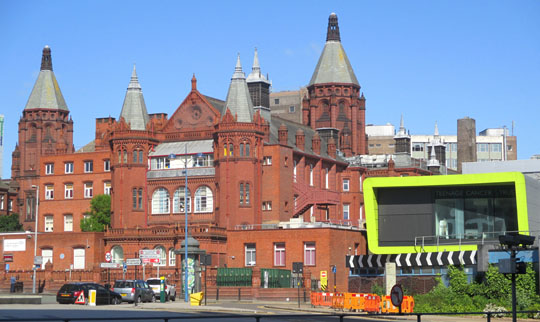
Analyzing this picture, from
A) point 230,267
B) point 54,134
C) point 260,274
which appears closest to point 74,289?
point 260,274

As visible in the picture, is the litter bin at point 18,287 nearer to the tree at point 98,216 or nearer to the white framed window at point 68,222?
the tree at point 98,216

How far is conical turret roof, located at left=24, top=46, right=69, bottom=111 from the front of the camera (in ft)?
431

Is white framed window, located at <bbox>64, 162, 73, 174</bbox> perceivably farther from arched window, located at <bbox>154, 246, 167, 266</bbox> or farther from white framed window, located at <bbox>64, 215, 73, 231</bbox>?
arched window, located at <bbox>154, 246, 167, 266</bbox>

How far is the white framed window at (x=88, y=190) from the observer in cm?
10875

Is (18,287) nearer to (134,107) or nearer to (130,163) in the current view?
(130,163)

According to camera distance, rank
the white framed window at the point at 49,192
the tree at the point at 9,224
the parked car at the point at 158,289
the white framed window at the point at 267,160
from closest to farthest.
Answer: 1. the parked car at the point at 158,289
2. the white framed window at the point at 267,160
3. the white framed window at the point at 49,192
4. the tree at the point at 9,224

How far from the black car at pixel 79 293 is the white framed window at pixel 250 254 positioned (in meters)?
24.7

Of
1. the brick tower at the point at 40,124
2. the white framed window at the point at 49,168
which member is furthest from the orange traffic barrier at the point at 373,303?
the brick tower at the point at 40,124

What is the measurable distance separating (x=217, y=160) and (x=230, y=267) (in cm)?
1072

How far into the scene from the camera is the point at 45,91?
132m

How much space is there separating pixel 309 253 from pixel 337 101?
4274 cm

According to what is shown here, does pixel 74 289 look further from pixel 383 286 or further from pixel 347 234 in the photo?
pixel 347 234

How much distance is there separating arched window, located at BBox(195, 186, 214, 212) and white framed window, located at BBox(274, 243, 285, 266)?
30.0 ft

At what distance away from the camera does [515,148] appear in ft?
627
